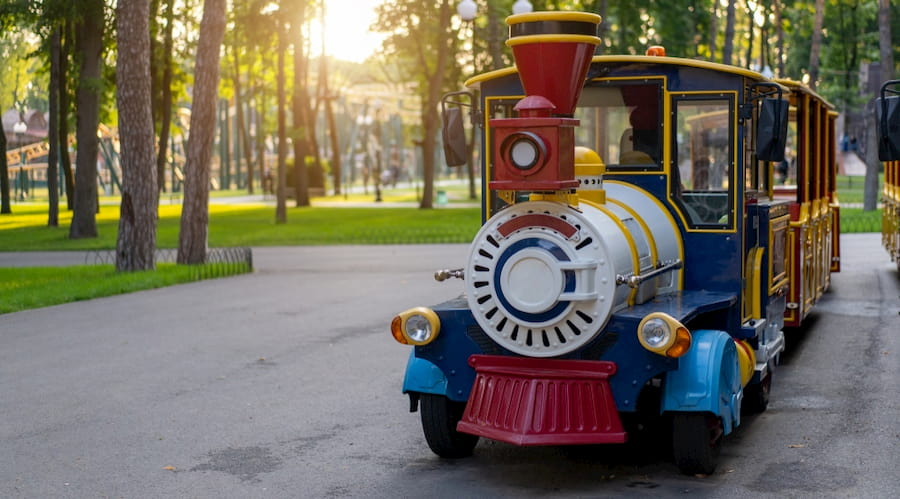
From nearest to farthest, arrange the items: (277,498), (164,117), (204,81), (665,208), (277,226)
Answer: (277,498) → (665,208) → (204,81) → (277,226) → (164,117)

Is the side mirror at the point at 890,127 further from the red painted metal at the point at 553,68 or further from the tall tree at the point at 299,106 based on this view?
the tall tree at the point at 299,106

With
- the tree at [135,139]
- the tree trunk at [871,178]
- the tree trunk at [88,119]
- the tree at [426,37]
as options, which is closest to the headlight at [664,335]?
the tree at [135,139]

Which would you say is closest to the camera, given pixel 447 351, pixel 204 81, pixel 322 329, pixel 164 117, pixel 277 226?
pixel 447 351

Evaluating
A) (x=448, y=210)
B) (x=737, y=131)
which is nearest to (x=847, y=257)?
(x=737, y=131)

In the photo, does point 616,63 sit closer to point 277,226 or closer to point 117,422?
point 117,422

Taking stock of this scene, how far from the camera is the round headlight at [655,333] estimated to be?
22.0ft

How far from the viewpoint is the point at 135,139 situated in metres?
19.9

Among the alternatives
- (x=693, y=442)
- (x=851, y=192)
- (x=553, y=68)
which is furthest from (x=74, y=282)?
(x=851, y=192)

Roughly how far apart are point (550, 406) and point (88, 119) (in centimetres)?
2617

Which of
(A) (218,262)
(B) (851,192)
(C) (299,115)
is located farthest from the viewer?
(B) (851,192)

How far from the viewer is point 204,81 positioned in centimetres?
2175

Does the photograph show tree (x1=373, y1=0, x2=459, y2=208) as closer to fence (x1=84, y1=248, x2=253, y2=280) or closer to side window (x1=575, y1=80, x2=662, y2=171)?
fence (x1=84, y1=248, x2=253, y2=280)

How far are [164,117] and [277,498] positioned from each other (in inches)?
1327

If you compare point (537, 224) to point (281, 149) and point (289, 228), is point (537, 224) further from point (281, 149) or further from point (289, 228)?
point (281, 149)
